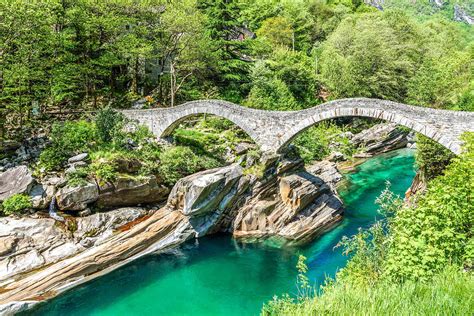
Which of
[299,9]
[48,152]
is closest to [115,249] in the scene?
[48,152]

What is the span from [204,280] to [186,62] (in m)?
18.7

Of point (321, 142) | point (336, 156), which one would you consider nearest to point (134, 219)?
point (321, 142)

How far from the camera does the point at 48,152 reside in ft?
54.7

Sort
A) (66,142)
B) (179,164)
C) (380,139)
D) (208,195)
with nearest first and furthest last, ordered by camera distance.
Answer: (208,195)
(66,142)
(179,164)
(380,139)

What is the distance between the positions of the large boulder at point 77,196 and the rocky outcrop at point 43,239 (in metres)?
0.64

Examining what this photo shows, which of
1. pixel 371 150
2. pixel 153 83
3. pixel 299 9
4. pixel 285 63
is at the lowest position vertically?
pixel 371 150

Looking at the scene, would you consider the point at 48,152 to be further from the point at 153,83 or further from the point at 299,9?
the point at 299,9

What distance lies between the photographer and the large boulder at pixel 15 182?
14219 mm

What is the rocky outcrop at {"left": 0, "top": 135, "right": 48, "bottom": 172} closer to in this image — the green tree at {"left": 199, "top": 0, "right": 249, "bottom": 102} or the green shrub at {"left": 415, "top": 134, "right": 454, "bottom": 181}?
the green tree at {"left": 199, "top": 0, "right": 249, "bottom": 102}

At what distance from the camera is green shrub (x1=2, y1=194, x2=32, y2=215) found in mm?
13766

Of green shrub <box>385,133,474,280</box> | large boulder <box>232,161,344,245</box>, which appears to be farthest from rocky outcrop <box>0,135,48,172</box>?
green shrub <box>385,133,474,280</box>

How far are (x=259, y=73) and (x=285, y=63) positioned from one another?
461 cm

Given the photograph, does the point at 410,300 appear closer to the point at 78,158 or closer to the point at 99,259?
the point at 99,259

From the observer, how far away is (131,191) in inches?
643
